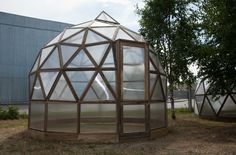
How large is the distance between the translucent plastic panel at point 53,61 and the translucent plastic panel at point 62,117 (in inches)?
61.6

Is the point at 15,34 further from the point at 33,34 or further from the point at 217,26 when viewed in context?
the point at 217,26

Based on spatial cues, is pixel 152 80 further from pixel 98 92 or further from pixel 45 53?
pixel 45 53

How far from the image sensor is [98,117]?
39.9ft

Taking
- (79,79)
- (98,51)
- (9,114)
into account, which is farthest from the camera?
(9,114)

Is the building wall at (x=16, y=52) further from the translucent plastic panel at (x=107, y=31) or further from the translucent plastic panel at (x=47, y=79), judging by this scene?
the translucent plastic panel at (x=107, y=31)

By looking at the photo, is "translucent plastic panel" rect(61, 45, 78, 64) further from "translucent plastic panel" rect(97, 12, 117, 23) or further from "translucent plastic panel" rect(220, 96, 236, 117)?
"translucent plastic panel" rect(220, 96, 236, 117)

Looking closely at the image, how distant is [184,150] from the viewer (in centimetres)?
1053

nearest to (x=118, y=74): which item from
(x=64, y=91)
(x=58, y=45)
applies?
(x=64, y=91)

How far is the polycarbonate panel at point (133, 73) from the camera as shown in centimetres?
1230

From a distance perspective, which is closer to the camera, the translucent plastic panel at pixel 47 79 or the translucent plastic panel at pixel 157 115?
the translucent plastic panel at pixel 47 79

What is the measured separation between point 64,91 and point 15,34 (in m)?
28.0

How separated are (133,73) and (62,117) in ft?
10.1

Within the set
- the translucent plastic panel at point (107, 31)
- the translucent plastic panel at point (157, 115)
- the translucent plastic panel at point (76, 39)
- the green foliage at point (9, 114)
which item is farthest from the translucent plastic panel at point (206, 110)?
the green foliage at point (9, 114)

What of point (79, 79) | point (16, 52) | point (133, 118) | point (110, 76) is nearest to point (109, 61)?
point (110, 76)
